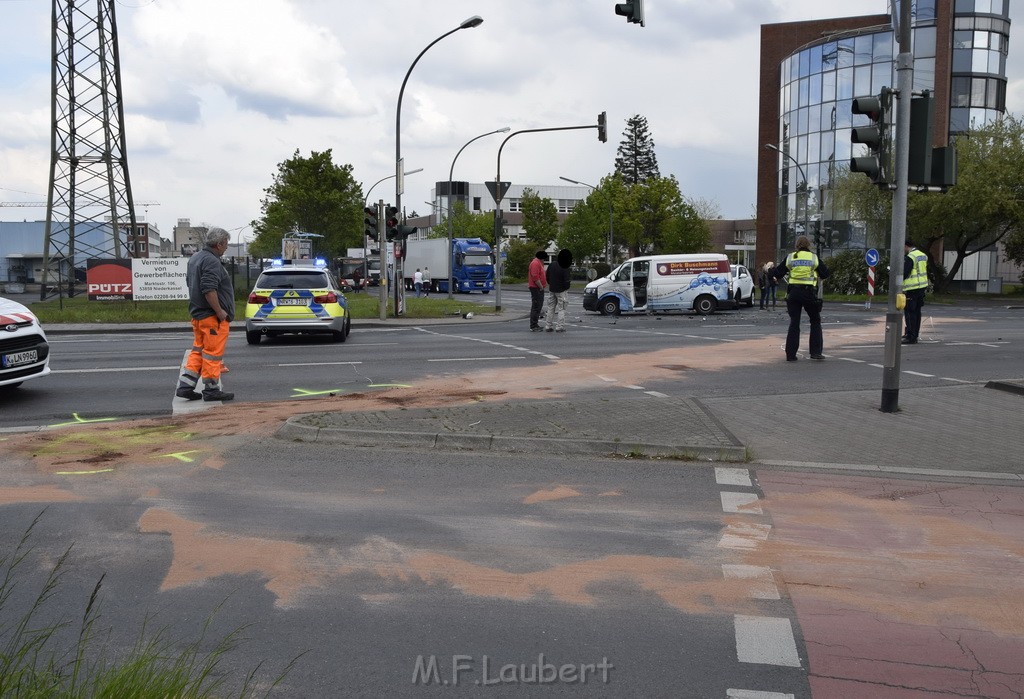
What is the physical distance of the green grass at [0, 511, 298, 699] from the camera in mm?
2965

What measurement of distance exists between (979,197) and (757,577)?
44.5 meters

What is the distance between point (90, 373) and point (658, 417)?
8409 millimetres

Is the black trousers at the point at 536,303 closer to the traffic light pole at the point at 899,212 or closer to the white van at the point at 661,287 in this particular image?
the white van at the point at 661,287

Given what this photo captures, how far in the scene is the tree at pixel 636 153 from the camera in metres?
113

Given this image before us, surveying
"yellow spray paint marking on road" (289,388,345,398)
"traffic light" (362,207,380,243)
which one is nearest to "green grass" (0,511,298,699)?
"yellow spray paint marking on road" (289,388,345,398)

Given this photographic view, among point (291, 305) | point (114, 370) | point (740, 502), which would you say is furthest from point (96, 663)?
point (291, 305)

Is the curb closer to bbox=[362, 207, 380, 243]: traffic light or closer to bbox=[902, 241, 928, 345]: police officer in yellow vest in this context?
bbox=[902, 241, 928, 345]: police officer in yellow vest

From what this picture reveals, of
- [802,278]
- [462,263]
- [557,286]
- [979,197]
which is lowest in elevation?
[557,286]

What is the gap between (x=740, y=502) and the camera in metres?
6.41

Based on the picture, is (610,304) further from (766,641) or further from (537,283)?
(766,641)

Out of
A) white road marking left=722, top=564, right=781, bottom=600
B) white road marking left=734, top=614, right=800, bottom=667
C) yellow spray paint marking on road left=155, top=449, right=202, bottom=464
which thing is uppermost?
yellow spray paint marking on road left=155, top=449, right=202, bottom=464

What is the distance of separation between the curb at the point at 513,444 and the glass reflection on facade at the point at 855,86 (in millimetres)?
45156

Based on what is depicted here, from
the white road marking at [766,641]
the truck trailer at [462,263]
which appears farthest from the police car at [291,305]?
the truck trailer at [462,263]

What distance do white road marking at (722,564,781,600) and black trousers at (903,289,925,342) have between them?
14.0m
